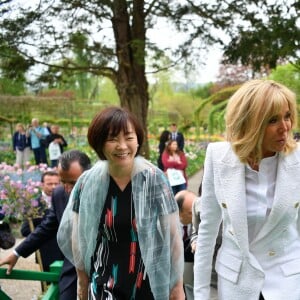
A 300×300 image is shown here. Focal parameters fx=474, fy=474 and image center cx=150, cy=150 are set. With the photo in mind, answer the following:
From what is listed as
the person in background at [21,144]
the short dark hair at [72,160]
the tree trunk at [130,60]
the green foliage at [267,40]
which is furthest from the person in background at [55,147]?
the short dark hair at [72,160]

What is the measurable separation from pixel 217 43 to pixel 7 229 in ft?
19.7

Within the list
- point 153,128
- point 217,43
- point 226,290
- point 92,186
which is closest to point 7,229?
point 92,186

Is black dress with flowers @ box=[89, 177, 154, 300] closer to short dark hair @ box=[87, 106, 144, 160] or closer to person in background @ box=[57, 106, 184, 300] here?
person in background @ box=[57, 106, 184, 300]

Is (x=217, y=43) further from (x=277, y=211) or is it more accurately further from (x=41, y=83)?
(x=277, y=211)

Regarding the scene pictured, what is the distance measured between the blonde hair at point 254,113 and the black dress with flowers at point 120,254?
48 centimetres

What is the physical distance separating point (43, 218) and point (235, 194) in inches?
95.1

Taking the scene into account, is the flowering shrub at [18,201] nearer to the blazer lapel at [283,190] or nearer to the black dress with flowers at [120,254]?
the black dress with flowers at [120,254]

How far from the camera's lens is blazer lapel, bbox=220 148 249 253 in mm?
1685

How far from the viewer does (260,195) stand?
5.62 feet

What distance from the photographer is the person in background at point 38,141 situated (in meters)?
13.9

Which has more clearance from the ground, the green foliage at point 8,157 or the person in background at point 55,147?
the person in background at point 55,147

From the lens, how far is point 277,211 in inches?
65.5

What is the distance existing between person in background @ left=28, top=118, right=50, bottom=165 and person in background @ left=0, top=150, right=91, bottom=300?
11.6m

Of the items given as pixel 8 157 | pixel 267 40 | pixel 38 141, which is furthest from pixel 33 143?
pixel 267 40
